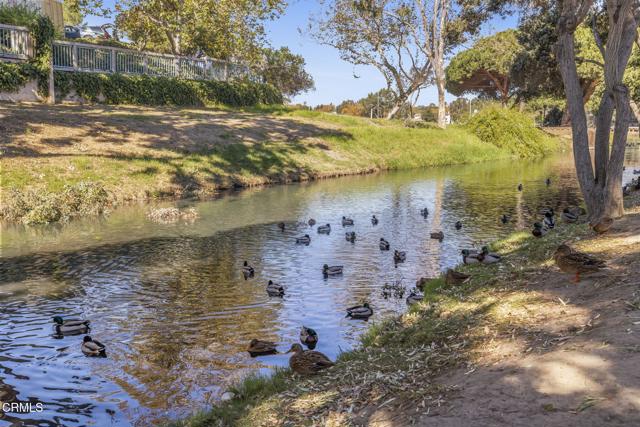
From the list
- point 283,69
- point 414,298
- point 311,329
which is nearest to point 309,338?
point 311,329

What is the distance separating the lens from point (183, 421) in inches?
341

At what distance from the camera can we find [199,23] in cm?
5541

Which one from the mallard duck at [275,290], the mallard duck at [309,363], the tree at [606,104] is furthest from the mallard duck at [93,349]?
the tree at [606,104]

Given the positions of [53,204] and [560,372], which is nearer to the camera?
[560,372]

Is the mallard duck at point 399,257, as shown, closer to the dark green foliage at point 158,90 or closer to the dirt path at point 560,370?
the dirt path at point 560,370

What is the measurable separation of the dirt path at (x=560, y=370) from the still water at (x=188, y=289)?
4.40m

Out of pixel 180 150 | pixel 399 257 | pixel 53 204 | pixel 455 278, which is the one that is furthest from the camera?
pixel 180 150

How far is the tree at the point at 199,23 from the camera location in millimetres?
54875

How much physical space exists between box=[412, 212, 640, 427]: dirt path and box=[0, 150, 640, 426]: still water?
14.4 feet

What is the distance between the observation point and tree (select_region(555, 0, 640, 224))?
14.8m

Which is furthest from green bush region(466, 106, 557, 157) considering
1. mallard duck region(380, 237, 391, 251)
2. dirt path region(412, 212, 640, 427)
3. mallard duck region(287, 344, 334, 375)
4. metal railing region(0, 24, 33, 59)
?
mallard duck region(287, 344, 334, 375)

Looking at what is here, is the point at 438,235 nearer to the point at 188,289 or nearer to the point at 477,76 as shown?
the point at 188,289

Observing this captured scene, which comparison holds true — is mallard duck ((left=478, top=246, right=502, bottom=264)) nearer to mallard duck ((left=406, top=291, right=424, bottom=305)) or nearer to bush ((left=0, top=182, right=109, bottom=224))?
mallard duck ((left=406, top=291, right=424, bottom=305))

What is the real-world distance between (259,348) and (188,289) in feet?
16.9
